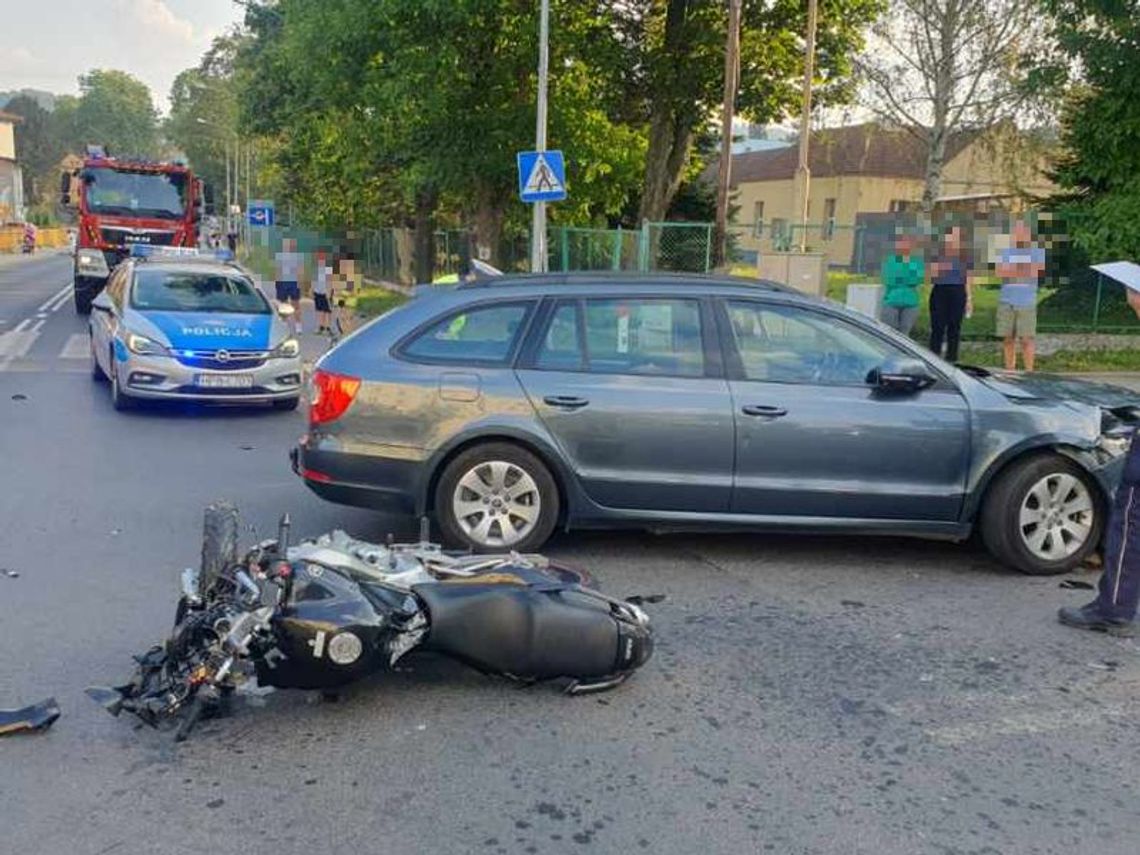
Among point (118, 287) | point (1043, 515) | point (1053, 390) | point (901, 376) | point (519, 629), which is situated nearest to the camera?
point (519, 629)

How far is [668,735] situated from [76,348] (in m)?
14.2

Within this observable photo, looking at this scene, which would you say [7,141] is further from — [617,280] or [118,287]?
[617,280]

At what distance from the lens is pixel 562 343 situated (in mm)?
5895

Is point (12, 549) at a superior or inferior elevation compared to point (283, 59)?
inferior

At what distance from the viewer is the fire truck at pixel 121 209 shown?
2108 cm

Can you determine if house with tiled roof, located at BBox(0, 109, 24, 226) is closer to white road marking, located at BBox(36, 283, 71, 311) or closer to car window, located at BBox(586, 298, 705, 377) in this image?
white road marking, located at BBox(36, 283, 71, 311)

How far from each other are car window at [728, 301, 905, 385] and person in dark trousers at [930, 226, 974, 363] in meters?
6.72

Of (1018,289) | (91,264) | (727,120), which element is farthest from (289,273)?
(1018,289)

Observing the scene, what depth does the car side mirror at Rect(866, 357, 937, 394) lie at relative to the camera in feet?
18.7

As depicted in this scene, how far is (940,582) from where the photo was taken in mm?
5770

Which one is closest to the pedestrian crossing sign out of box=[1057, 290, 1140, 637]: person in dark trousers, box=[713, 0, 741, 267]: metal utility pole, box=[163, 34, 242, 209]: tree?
box=[713, 0, 741, 267]: metal utility pole

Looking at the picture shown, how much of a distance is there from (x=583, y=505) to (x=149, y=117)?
16868cm

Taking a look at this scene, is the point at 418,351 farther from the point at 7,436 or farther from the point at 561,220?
the point at 561,220

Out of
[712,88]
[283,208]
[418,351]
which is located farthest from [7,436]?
[283,208]
